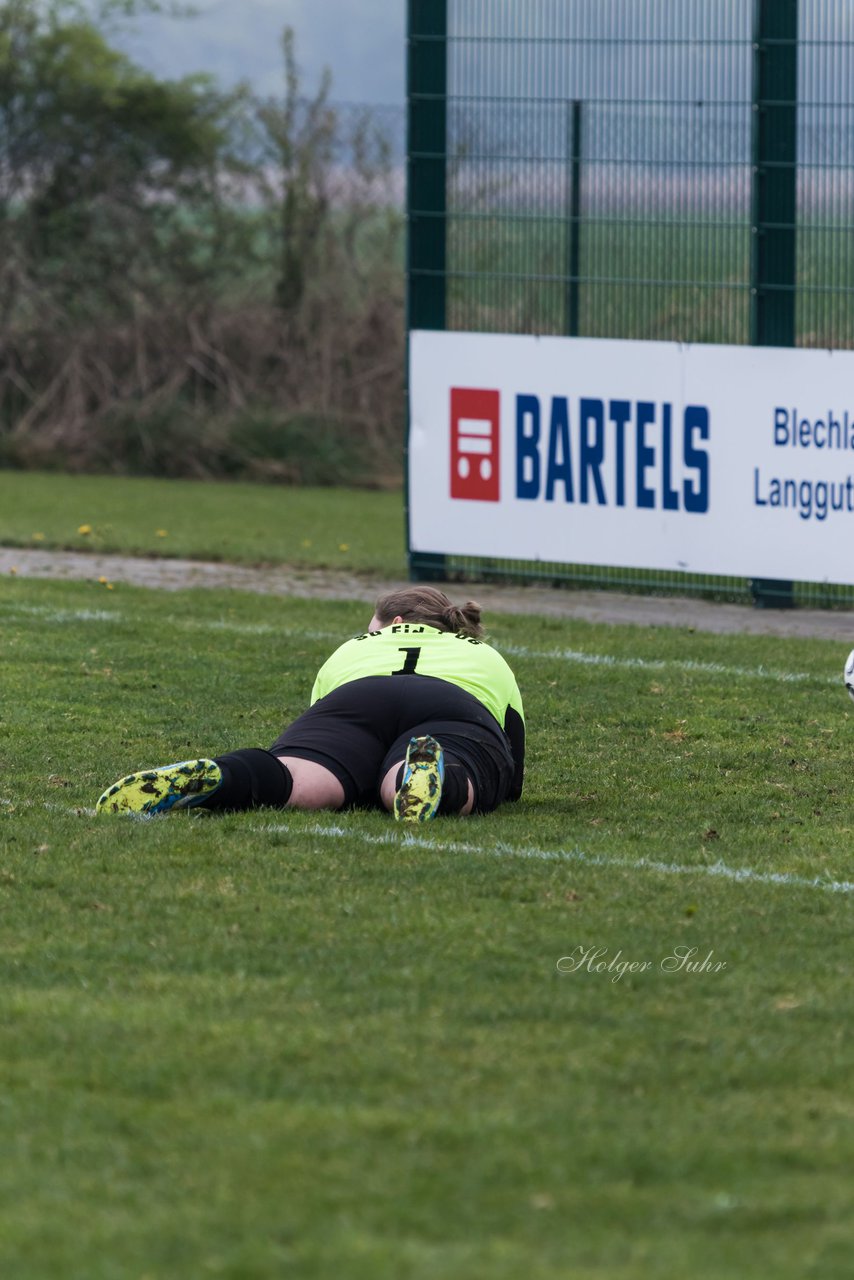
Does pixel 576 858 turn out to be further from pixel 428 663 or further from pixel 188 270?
pixel 188 270

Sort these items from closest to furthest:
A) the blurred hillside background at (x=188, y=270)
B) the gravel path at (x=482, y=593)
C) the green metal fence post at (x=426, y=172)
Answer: the gravel path at (x=482, y=593), the green metal fence post at (x=426, y=172), the blurred hillside background at (x=188, y=270)

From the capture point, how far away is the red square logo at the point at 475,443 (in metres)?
12.8

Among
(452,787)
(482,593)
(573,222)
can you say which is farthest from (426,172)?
(452,787)

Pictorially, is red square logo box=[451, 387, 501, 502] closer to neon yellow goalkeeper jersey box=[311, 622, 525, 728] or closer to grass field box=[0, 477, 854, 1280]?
grass field box=[0, 477, 854, 1280]

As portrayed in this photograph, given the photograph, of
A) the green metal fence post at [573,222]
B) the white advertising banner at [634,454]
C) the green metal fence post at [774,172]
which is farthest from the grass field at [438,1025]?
the green metal fence post at [573,222]

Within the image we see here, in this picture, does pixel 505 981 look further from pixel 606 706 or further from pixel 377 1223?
pixel 606 706

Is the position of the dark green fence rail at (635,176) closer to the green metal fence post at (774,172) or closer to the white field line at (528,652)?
the green metal fence post at (774,172)

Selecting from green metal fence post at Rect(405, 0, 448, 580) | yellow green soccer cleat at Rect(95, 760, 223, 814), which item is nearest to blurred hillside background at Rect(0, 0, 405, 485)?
green metal fence post at Rect(405, 0, 448, 580)

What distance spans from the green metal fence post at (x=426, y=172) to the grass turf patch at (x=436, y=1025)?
223 inches

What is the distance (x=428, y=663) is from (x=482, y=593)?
5.92m

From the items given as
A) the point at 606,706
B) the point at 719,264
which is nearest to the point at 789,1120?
the point at 606,706

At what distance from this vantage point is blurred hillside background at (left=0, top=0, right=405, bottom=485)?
20.5 meters

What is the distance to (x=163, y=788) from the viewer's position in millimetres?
6410

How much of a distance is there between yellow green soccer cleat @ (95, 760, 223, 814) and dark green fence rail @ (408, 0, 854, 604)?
21.2 ft
